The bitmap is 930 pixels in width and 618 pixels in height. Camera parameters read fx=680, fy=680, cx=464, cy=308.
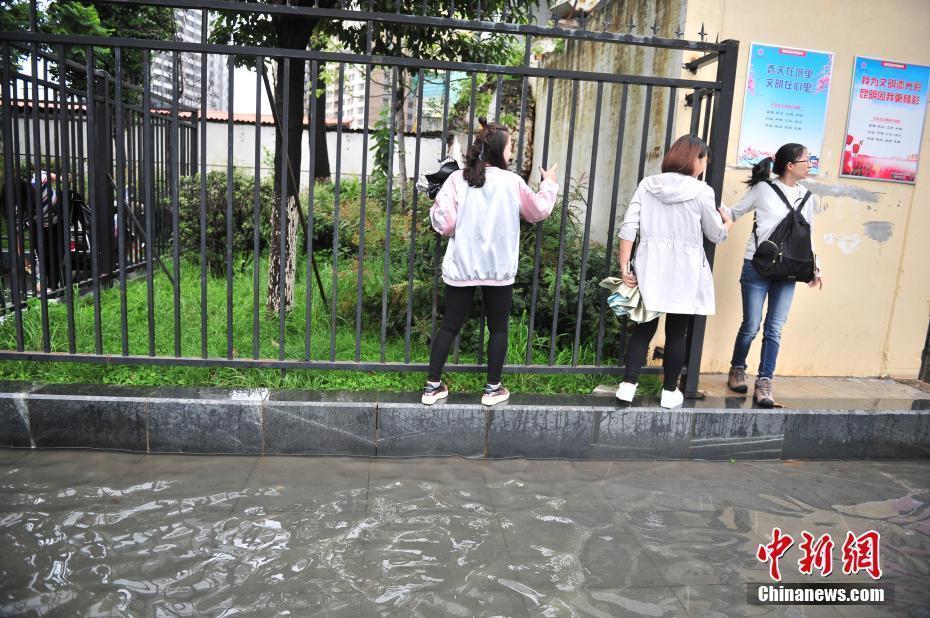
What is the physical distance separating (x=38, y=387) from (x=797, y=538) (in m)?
4.26

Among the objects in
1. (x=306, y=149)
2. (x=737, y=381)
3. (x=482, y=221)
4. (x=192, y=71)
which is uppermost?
(x=192, y=71)

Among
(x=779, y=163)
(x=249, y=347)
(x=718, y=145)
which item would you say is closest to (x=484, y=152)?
(x=718, y=145)

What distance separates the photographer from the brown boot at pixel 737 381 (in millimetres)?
4852

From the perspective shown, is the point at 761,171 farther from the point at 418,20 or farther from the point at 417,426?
the point at 417,426

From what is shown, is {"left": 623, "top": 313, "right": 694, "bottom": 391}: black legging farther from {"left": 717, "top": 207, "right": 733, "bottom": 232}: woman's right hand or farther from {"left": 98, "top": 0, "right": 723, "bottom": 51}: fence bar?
{"left": 98, "top": 0, "right": 723, "bottom": 51}: fence bar

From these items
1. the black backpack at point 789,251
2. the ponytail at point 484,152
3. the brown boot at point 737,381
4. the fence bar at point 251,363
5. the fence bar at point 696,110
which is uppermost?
the fence bar at point 696,110

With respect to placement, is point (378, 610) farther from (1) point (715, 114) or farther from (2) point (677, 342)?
(1) point (715, 114)

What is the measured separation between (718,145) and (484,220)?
1647mm

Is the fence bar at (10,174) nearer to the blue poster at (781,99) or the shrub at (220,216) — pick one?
the shrub at (220,216)

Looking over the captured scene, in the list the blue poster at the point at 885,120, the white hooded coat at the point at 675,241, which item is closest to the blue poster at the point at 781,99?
the blue poster at the point at 885,120

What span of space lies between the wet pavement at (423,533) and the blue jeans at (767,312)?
0.82 m

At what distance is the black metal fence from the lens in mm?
3977

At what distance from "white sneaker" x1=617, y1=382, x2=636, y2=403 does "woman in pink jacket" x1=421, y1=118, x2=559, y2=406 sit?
2.65 ft

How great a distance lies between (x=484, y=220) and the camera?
3994 mm
